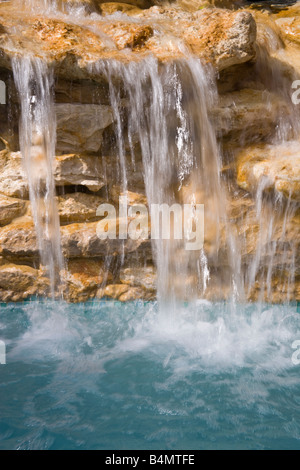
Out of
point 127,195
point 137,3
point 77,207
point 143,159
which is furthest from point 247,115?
point 137,3

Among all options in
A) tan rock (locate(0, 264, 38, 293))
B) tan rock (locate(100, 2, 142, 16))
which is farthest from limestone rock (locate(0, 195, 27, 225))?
tan rock (locate(100, 2, 142, 16))

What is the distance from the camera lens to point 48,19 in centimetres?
557

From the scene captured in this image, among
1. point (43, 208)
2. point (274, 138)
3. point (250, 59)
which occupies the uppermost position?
point (250, 59)

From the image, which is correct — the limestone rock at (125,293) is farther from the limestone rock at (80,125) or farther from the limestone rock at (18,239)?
the limestone rock at (80,125)

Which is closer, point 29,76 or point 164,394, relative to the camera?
point 164,394

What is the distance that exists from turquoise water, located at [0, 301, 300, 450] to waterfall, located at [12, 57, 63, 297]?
108 centimetres

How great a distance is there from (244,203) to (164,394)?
338 cm

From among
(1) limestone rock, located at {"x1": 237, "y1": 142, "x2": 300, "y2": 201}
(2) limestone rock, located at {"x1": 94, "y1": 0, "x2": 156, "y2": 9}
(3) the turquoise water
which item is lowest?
(3) the turquoise water

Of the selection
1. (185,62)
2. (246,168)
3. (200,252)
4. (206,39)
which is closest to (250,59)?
(206,39)

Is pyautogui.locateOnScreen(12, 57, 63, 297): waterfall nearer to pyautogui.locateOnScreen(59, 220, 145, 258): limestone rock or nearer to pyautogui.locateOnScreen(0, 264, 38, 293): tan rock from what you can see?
pyautogui.locateOnScreen(59, 220, 145, 258): limestone rock

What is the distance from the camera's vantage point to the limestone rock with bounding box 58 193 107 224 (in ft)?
18.7

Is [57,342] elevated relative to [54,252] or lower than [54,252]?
lower

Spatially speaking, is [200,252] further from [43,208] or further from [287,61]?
[287,61]

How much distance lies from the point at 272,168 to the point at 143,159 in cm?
215
